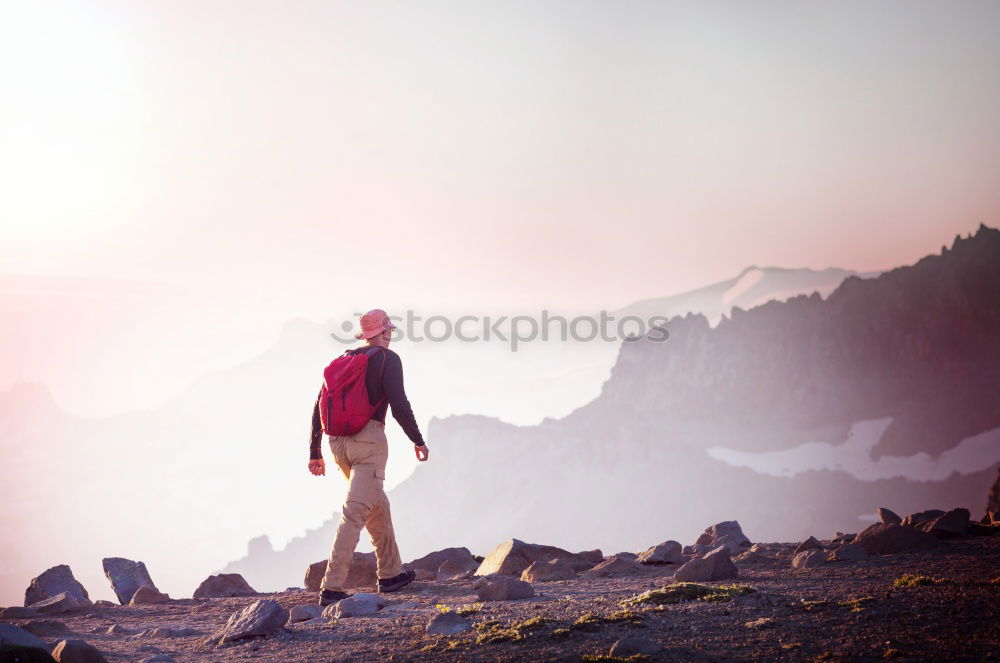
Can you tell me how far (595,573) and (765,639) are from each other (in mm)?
5352

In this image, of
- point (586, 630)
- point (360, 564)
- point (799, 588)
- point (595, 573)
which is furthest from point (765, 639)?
A: point (360, 564)

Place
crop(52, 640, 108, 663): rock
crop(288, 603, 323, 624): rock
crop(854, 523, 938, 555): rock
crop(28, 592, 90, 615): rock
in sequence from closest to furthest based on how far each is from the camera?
1. crop(52, 640, 108, 663): rock
2. crop(288, 603, 323, 624): rock
3. crop(854, 523, 938, 555): rock
4. crop(28, 592, 90, 615): rock

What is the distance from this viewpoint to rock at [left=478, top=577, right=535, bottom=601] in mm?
10070

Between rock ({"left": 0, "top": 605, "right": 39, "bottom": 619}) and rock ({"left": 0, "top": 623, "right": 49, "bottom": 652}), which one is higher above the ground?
rock ({"left": 0, "top": 623, "right": 49, "bottom": 652})

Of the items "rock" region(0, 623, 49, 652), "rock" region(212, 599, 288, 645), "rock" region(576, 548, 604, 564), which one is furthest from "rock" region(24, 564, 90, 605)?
"rock" region(576, 548, 604, 564)

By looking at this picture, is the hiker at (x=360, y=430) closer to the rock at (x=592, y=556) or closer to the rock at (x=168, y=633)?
the rock at (x=168, y=633)

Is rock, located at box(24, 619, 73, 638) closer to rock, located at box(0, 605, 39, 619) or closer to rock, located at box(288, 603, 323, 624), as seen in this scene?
rock, located at box(0, 605, 39, 619)

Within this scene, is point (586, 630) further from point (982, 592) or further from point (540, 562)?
point (540, 562)

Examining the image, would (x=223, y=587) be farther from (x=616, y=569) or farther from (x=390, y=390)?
(x=616, y=569)

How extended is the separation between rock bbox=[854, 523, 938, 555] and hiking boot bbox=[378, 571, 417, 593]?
6.26 metres

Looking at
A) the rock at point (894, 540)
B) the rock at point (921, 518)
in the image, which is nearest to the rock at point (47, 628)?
the rock at point (894, 540)

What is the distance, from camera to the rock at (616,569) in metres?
12.4

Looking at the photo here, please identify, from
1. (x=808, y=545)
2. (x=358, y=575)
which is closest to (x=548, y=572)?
(x=358, y=575)

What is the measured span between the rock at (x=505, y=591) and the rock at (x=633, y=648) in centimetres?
310
